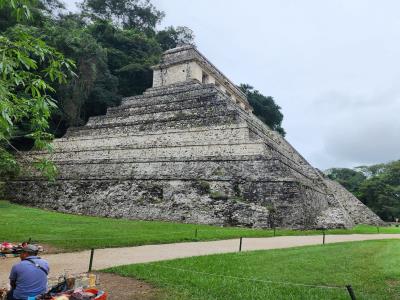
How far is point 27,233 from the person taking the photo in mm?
10180

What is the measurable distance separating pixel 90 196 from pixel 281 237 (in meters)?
8.88

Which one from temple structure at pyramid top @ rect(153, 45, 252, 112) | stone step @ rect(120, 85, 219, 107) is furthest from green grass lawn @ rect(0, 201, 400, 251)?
temple structure at pyramid top @ rect(153, 45, 252, 112)

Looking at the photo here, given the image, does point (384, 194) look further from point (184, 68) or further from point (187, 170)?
point (187, 170)

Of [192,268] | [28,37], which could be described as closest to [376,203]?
[192,268]

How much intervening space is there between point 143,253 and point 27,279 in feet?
14.6

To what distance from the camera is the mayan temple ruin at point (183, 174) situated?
13.7 metres

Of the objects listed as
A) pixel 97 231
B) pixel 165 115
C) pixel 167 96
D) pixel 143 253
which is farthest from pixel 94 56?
pixel 143 253

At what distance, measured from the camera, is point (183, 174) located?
1538cm

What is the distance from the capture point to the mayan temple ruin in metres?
13.7

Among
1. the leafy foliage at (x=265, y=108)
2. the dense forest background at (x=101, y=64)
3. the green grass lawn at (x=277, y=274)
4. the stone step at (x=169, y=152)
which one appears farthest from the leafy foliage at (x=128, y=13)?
the green grass lawn at (x=277, y=274)

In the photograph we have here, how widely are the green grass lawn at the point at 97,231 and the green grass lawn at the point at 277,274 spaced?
2.61 m

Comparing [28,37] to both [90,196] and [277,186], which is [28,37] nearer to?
[277,186]

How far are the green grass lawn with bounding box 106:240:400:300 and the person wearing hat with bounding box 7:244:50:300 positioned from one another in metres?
1.76

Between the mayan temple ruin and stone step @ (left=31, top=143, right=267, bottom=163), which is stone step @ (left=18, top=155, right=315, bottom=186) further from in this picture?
stone step @ (left=31, top=143, right=267, bottom=163)
